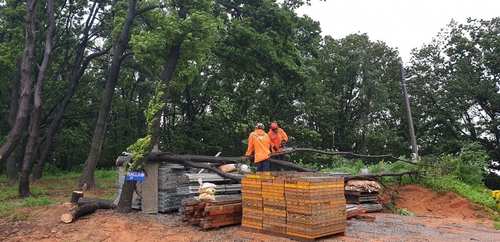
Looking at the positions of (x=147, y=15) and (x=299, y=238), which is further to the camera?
(x=147, y=15)

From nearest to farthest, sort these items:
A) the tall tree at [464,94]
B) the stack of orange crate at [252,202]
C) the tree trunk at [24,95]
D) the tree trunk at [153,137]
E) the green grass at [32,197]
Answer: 1. the stack of orange crate at [252,202]
2. the tree trunk at [153,137]
3. the green grass at [32,197]
4. the tree trunk at [24,95]
5. the tall tree at [464,94]

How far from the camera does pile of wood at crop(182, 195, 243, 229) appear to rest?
921 cm

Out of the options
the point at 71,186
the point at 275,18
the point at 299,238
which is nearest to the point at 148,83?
the point at 71,186

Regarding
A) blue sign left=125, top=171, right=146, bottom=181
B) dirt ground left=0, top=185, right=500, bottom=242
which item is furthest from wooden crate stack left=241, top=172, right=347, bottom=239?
blue sign left=125, top=171, right=146, bottom=181

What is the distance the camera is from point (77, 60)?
22.1m

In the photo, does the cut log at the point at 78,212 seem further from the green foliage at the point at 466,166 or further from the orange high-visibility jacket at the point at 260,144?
the green foliage at the point at 466,166

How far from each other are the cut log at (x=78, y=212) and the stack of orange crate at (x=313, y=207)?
18.7ft

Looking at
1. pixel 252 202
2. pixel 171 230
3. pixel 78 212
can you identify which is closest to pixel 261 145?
pixel 252 202

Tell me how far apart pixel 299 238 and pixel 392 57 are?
30653 millimetres

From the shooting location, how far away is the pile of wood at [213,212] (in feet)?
30.2

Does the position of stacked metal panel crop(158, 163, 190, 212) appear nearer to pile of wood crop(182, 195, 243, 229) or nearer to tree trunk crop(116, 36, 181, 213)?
tree trunk crop(116, 36, 181, 213)

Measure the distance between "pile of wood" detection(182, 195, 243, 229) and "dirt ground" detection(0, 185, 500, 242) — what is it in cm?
15

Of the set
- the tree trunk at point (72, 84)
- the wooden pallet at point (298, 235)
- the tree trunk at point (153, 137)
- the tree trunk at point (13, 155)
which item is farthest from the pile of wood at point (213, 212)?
the tree trunk at point (13, 155)

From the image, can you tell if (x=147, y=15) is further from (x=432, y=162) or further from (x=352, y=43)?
(x=352, y=43)
